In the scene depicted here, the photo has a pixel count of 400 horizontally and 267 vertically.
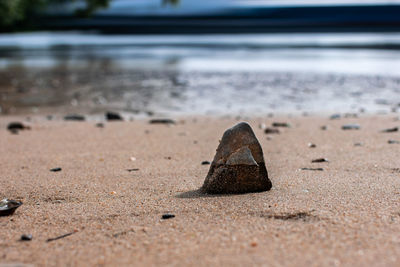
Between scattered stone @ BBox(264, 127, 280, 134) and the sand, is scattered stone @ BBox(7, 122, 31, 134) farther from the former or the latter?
scattered stone @ BBox(264, 127, 280, 134)

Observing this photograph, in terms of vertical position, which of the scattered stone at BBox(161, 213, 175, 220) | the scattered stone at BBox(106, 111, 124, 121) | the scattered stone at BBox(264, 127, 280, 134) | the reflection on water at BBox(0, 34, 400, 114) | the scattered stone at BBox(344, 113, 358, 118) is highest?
the scattered stone at BBox(161, 213, 175, 220)

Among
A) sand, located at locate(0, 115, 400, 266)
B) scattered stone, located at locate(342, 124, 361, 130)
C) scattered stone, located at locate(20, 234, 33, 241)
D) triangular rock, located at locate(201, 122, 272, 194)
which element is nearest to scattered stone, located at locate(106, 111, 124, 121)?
sand, located at locate(0, 115, 400, 266)

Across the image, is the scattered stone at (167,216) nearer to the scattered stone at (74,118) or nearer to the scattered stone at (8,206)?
the scattered stone at (8,206)

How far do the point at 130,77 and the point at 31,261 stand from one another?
24.3ft

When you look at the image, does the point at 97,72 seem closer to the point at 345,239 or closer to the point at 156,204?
the point at 156,204

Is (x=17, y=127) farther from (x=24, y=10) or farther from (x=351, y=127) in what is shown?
(x=24, y=10)

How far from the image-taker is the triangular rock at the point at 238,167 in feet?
7.25

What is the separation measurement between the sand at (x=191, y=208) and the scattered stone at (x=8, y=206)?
3 centimetres

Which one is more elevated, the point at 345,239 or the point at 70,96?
the point at 345,239

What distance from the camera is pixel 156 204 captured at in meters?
2.12

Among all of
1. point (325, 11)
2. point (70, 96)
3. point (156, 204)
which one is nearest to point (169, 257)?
point (156, 204)

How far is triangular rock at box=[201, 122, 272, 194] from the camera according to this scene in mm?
2211

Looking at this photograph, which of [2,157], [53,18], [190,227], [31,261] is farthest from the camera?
[53,18]

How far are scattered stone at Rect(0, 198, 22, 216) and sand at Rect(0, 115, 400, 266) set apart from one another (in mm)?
29
